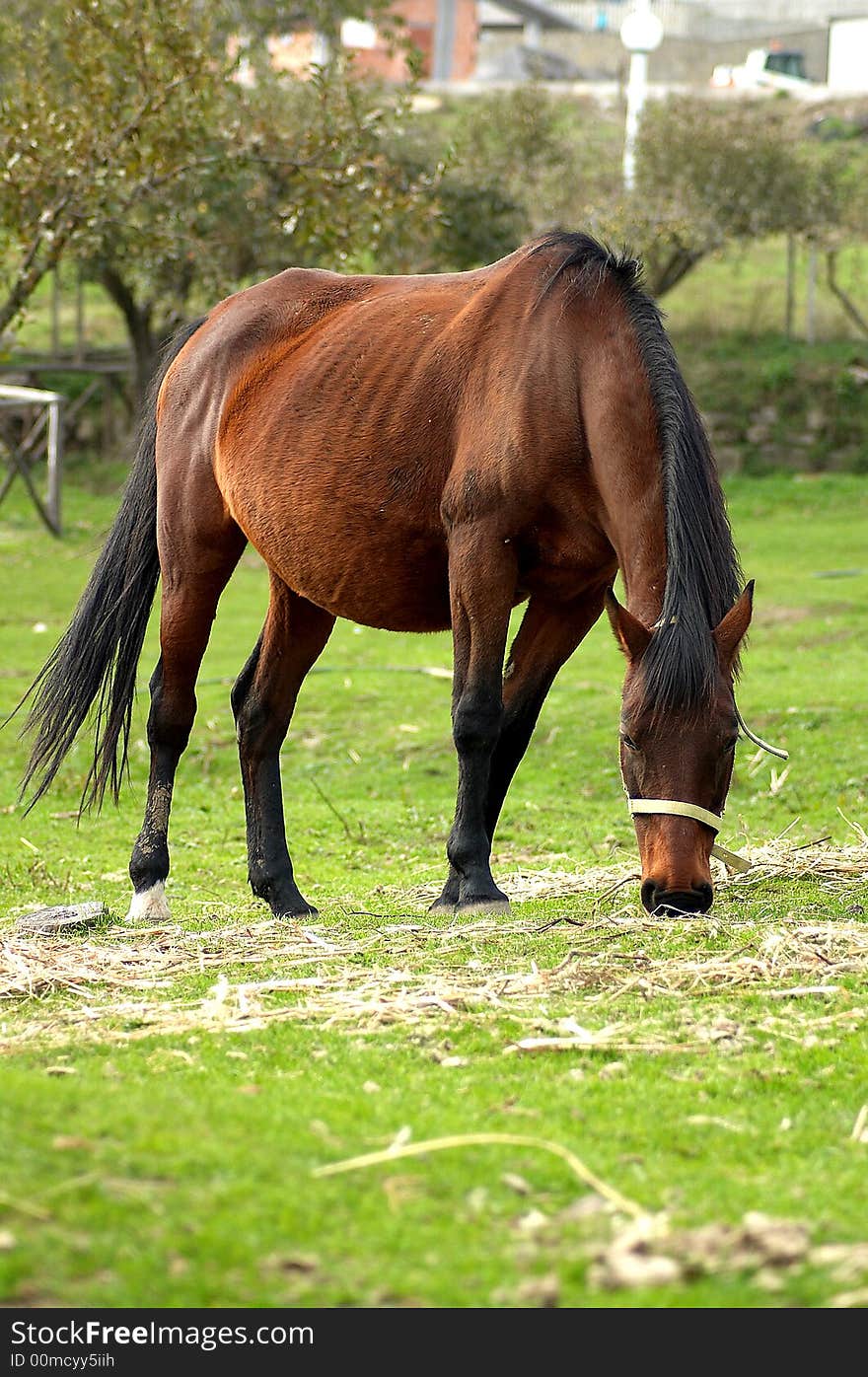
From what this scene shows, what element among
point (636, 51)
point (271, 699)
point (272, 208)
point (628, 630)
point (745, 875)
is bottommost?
point (745, 875)

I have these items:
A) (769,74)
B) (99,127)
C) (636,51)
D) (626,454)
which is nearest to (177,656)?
(626,454)

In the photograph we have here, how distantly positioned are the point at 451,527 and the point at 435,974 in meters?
1.72

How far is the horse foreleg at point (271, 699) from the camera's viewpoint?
6852 mm

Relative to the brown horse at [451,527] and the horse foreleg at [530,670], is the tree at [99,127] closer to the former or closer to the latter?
the brown horse at [451,527]

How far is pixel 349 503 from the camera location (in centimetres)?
614

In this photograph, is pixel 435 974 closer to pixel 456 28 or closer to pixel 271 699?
pixel 271 699

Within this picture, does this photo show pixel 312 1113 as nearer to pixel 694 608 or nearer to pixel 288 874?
pixel 694 608

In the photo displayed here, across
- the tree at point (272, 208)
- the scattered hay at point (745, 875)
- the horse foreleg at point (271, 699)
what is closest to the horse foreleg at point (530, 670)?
the scattered hay at point (745, 875)

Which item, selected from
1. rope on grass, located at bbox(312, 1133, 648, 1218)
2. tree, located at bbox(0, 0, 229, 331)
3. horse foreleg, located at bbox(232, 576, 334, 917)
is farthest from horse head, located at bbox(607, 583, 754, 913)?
tree, located at bbox(0, 0, 229, 331)

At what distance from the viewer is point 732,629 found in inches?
197

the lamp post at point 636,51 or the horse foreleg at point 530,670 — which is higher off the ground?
the lamp post at point 636,51

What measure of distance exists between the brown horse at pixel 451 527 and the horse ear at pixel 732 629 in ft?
0.03

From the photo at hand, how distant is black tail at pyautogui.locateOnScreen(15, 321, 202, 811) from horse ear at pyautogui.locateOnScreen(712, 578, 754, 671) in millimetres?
2908

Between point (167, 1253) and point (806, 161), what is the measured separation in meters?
27.3
